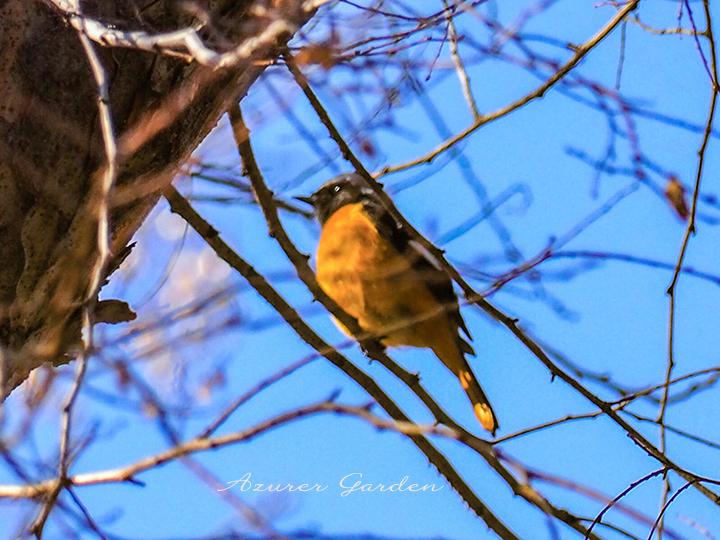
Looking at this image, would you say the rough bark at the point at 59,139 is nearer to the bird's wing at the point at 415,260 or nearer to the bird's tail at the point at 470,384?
the bird's wing at the point at 415,260

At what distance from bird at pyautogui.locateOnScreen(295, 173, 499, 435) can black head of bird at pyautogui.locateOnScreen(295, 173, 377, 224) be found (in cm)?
27

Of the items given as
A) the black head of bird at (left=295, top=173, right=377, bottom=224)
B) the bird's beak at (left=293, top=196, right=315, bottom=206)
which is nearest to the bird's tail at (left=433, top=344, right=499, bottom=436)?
the black head of bird at (left=295, top=173, right=377, bottom=224)

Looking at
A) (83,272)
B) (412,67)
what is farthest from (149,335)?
(412,67)

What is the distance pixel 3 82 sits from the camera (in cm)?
197

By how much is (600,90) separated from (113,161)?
7.58 feet

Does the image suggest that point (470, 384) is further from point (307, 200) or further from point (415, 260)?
point (307, 200)

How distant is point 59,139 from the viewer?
201 centimetres

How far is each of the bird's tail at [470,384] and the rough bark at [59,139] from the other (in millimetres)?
2225

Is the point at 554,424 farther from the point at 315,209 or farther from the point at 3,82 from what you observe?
the point at 315,209

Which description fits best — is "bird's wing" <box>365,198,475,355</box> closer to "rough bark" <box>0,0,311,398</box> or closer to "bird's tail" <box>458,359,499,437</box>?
"bird's tail" <box>458,359,499,437</box>

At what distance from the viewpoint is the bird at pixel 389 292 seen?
4.04m

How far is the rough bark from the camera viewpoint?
199 cm

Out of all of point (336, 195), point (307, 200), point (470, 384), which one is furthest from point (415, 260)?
point (336, 195)

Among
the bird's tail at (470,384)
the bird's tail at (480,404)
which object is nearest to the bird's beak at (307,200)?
the bird's tail at (470,384)
